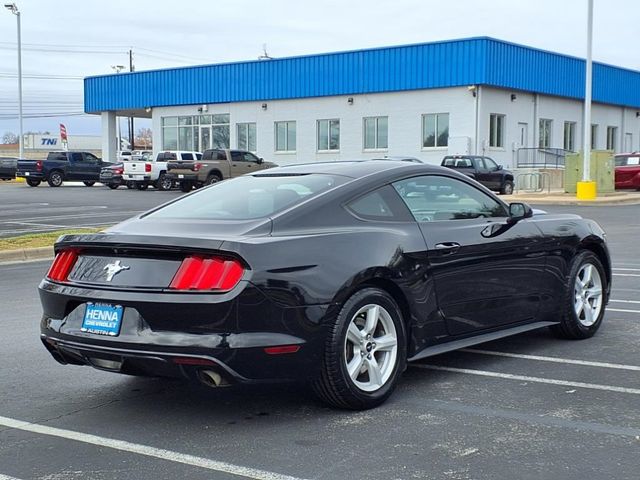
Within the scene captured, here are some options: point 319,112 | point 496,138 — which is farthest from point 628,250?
point 319,112

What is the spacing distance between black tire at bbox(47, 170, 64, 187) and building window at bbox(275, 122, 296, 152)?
11.5 meters

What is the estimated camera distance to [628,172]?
34.7 metres

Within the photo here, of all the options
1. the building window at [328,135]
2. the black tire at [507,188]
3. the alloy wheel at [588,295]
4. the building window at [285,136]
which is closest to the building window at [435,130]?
the building window at [328,135]

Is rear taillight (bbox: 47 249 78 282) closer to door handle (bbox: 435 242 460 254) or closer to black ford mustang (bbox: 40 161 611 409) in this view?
black ford mustang (bbox: 40 161 611 409)

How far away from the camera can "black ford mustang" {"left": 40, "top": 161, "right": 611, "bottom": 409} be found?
458 centimetres

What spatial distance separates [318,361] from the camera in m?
4.78

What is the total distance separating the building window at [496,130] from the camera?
39125 millimetres

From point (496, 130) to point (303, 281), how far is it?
3620 centimetres

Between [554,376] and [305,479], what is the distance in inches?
99.7

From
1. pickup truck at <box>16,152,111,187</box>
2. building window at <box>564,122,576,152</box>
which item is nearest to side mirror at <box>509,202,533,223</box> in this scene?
pickup truck at <box>16,152,111,187</box>

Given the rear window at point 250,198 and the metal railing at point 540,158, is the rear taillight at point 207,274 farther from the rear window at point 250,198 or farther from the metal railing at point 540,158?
the metal railing at point 540,158

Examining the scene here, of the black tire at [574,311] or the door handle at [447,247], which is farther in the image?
the black tire at [574,311]

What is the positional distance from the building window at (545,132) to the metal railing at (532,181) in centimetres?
382

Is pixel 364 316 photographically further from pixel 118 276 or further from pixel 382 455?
pixel 118 276
